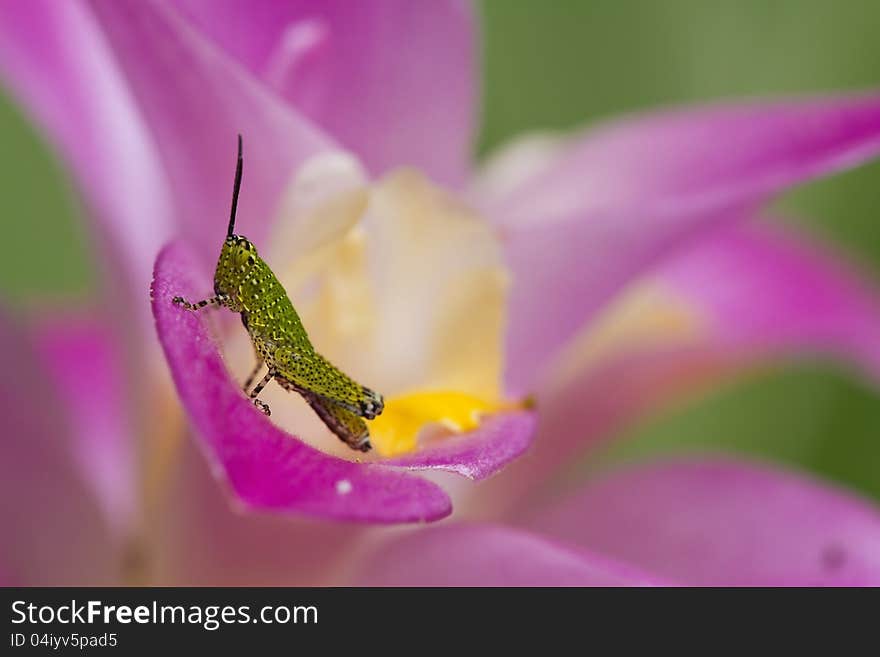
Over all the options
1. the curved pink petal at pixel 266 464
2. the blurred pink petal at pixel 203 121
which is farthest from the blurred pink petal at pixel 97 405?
the curved pink petal at pixel 266 464

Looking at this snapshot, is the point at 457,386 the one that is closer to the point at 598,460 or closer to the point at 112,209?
the point at 112,209

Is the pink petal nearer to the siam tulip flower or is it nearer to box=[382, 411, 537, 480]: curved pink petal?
the siam tulip flower

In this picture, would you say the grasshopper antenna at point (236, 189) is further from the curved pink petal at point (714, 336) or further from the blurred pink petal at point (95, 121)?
the curved pink petal at point (714, 336)

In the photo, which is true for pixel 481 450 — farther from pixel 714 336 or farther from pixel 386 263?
pixel 714 336
